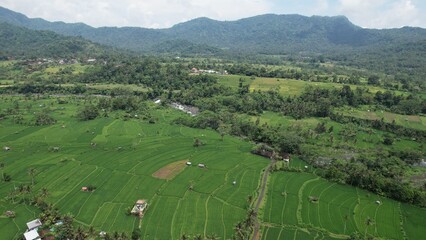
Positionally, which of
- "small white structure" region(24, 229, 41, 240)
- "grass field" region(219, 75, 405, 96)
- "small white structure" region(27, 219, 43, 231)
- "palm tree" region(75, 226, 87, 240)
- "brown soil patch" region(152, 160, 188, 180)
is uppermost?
"palm tree" region(75, 226, 87, 240)

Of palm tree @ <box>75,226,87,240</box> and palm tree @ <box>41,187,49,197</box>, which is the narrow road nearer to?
palm tree @ <box>75,226,87,240</box>

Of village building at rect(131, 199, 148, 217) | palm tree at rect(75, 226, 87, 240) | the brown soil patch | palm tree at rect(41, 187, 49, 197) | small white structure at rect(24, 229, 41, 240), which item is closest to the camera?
palm tree at rect(75, 226, 87, 240)

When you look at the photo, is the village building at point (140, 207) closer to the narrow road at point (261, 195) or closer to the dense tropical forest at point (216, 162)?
the dense tropical forest at point (216, 162)

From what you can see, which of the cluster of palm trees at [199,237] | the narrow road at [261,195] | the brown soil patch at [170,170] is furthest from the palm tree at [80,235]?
the brown soil patch at [170,170]

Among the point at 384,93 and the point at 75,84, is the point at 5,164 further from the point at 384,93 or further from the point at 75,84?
the point at 384,93

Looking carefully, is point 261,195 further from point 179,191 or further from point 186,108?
point 186,108

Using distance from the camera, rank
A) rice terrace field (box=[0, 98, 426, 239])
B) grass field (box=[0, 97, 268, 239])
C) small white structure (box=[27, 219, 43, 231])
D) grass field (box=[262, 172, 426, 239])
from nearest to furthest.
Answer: small white structure (box=[27, 219, 43, 231]) < grass field (box=[262, 172, 426, 239]) < rice terrace field (box=[0, 98, 426, 239]) < grass field (box=[0, 97, 268, 239])

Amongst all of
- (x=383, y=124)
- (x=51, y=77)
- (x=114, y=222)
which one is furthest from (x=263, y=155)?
(x=51, y=77)

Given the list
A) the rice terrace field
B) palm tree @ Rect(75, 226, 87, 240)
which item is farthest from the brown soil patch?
palm tree @ Rect(75, 226, 87, 240)
